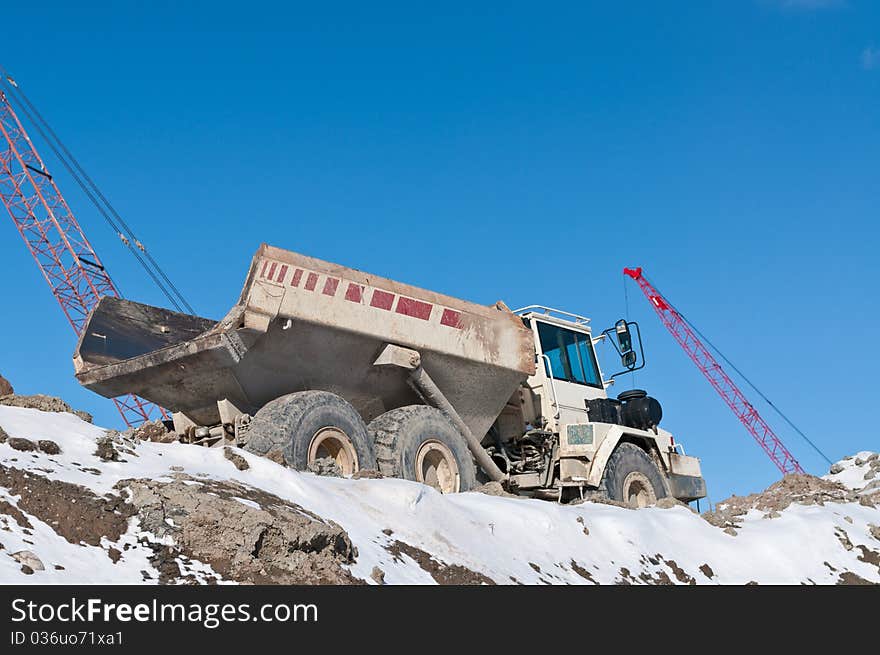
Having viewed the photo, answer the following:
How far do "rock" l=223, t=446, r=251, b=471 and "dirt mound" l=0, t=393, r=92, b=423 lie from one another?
4.52 ft

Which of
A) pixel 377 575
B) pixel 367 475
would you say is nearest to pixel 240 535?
pixel 377 575

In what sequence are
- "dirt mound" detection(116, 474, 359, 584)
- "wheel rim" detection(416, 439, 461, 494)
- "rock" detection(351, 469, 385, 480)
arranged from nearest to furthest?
"dirt mound" detection(116, 474, 359, 584)
"rock" detection(351, 469, 385, 480)
"wheel rim" detection(416, 439, 461, 494)

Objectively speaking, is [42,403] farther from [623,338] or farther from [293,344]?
[623,338]

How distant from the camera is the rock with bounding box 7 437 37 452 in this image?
8.36 meters

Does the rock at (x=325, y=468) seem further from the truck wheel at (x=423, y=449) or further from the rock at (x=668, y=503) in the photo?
the rock at (x=668, y=503)

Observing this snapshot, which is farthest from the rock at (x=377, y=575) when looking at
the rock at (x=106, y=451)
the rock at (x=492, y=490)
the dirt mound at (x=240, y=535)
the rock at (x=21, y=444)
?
the rock at (x=492, y=490)

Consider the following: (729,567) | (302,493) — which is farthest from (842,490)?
(302,493)

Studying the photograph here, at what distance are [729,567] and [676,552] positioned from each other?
73cm

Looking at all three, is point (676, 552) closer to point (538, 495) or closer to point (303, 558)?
point (538, 495)

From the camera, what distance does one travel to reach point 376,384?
495 inches

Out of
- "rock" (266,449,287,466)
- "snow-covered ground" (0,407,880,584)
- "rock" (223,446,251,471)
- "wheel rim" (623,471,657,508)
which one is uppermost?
"wheel rim" (623,471,657,508)

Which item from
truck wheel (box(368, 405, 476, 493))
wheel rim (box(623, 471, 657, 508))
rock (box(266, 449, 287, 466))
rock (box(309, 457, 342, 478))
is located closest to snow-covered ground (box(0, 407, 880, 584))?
rock (box(266, 449, 287, 466))

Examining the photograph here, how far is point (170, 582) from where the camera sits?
7.00m

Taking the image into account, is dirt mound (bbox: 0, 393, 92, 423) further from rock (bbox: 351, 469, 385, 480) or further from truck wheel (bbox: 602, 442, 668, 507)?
truck wheel (bbox: 602, 442, 668, 507)
